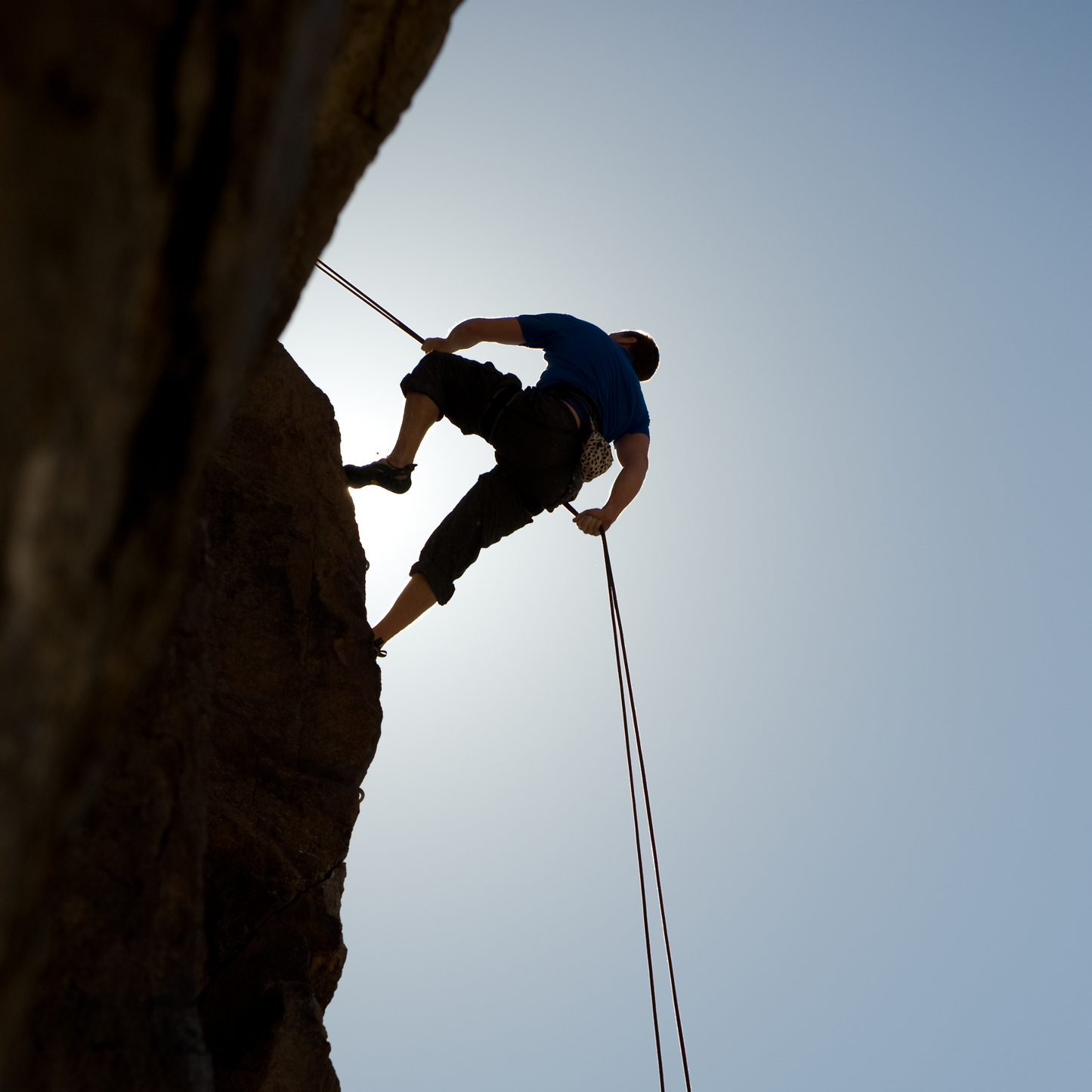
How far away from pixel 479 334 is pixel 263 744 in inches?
88.1

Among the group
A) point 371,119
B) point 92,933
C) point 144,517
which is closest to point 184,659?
point 92,933

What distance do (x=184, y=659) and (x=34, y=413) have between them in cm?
213

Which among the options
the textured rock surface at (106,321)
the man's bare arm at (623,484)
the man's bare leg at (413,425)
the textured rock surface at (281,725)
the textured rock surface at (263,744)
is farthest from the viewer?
the man's bare arm at (623,484)

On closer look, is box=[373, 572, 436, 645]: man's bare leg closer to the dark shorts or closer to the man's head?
the dark shorts

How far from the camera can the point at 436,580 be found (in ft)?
15.8

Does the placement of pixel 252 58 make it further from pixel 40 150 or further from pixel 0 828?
pixel 0 828

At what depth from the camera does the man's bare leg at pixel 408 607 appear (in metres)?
4.85

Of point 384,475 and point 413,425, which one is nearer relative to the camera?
point 413,425

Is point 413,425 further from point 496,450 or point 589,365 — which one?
point 589,365

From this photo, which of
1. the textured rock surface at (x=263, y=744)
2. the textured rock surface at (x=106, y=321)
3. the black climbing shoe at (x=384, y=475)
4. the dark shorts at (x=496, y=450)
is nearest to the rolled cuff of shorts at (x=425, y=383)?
the dark shorts at (x=496, y=450)

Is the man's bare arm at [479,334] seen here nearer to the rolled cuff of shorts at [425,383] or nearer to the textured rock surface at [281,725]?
the rolled cuff of shorts at [425,383]

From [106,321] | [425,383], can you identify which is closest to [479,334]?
[425,383]

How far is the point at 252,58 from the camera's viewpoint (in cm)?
133

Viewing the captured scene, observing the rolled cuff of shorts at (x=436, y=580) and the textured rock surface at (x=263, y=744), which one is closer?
the textured rock surface at (x=263, y=744)
